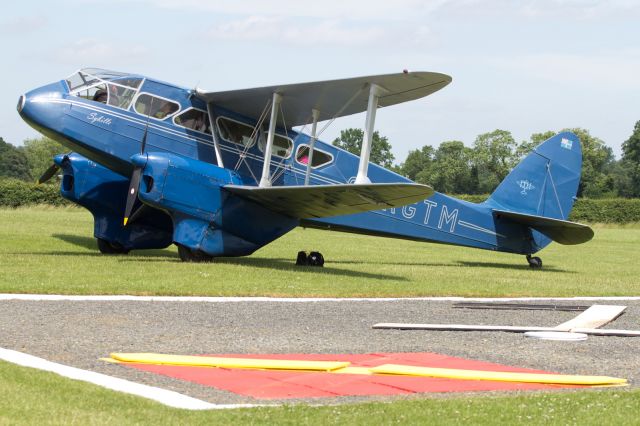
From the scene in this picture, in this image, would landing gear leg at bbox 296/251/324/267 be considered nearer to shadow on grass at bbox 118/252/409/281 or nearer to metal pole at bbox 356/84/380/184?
shadow on grass at bbox 118/252/409/281

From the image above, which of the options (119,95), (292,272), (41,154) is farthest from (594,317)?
(41,154)

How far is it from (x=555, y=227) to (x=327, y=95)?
8266mm

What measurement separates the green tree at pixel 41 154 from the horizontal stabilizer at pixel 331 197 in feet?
363

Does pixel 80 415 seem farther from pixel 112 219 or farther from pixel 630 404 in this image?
pixel 112 219

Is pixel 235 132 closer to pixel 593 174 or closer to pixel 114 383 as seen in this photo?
pixel 114 383

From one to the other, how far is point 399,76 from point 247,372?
11.0m

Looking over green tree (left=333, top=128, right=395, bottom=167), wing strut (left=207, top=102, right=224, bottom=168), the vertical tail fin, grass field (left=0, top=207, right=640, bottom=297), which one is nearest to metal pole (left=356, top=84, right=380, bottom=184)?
grass field (left=0, top=207, right=640, bottom=297)

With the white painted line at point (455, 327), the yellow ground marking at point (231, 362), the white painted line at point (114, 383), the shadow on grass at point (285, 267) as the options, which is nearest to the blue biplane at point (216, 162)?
the shadow on grass at point (285, 267)

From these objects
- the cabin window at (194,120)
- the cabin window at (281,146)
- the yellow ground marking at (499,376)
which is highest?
the cabin window at (194,120)

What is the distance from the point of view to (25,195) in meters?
55.5

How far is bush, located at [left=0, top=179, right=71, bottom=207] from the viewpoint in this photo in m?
55.1

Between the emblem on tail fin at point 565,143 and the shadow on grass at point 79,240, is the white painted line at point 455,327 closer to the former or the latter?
the shadow on grass at point 79,240

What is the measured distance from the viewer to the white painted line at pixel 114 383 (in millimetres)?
7250

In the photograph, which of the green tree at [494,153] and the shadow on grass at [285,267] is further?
the green tree at [494,153]
